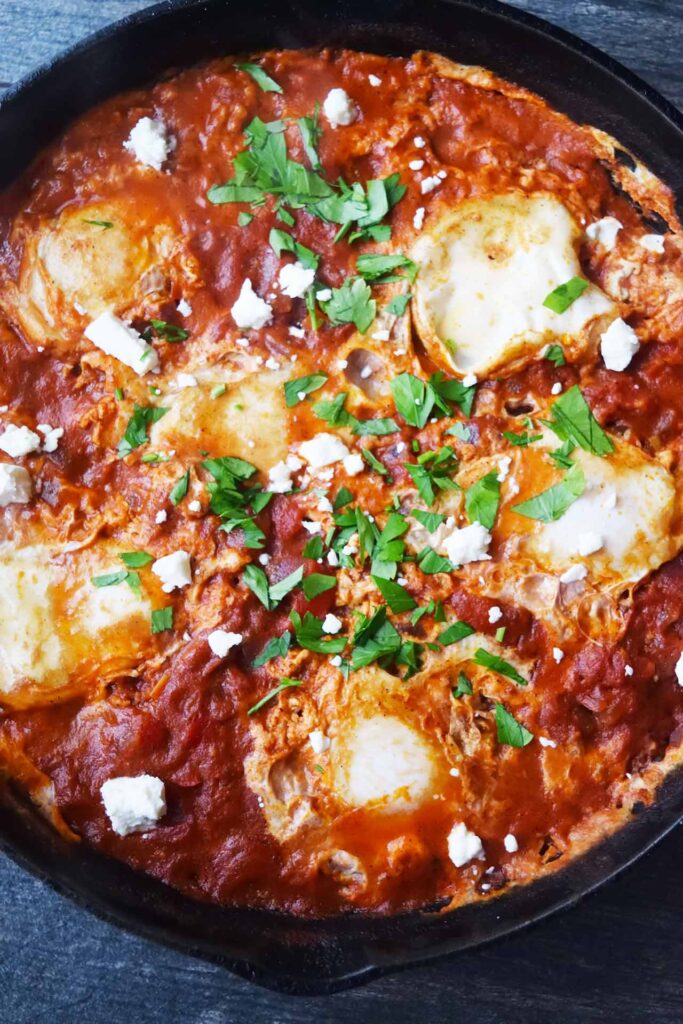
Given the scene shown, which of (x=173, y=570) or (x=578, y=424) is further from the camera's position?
(x=578, y=424)

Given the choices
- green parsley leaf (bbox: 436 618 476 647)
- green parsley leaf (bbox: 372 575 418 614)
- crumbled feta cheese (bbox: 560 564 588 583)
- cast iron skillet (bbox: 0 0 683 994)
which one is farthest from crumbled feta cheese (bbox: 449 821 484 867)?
crumbled feta cheese (bbox: 560 564 588 583)

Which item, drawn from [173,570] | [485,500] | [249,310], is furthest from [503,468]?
[173,570]

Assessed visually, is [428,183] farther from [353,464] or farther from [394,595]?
[394,595]

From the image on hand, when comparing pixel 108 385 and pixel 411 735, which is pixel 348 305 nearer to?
pixel 108 385

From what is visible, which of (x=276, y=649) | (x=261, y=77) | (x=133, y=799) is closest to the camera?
(x=133, y=799)

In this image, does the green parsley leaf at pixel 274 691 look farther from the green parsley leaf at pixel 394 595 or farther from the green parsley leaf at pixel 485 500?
the green parsley leaf at pixel 485 500

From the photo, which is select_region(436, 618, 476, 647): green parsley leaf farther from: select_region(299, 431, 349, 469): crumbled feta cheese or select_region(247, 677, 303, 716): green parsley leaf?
select_region(299, 431, 349, 469): crumbled feta cheese

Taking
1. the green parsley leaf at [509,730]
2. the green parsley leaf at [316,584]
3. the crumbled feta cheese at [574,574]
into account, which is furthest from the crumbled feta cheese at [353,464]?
the green parsley leaf at [509,730]
